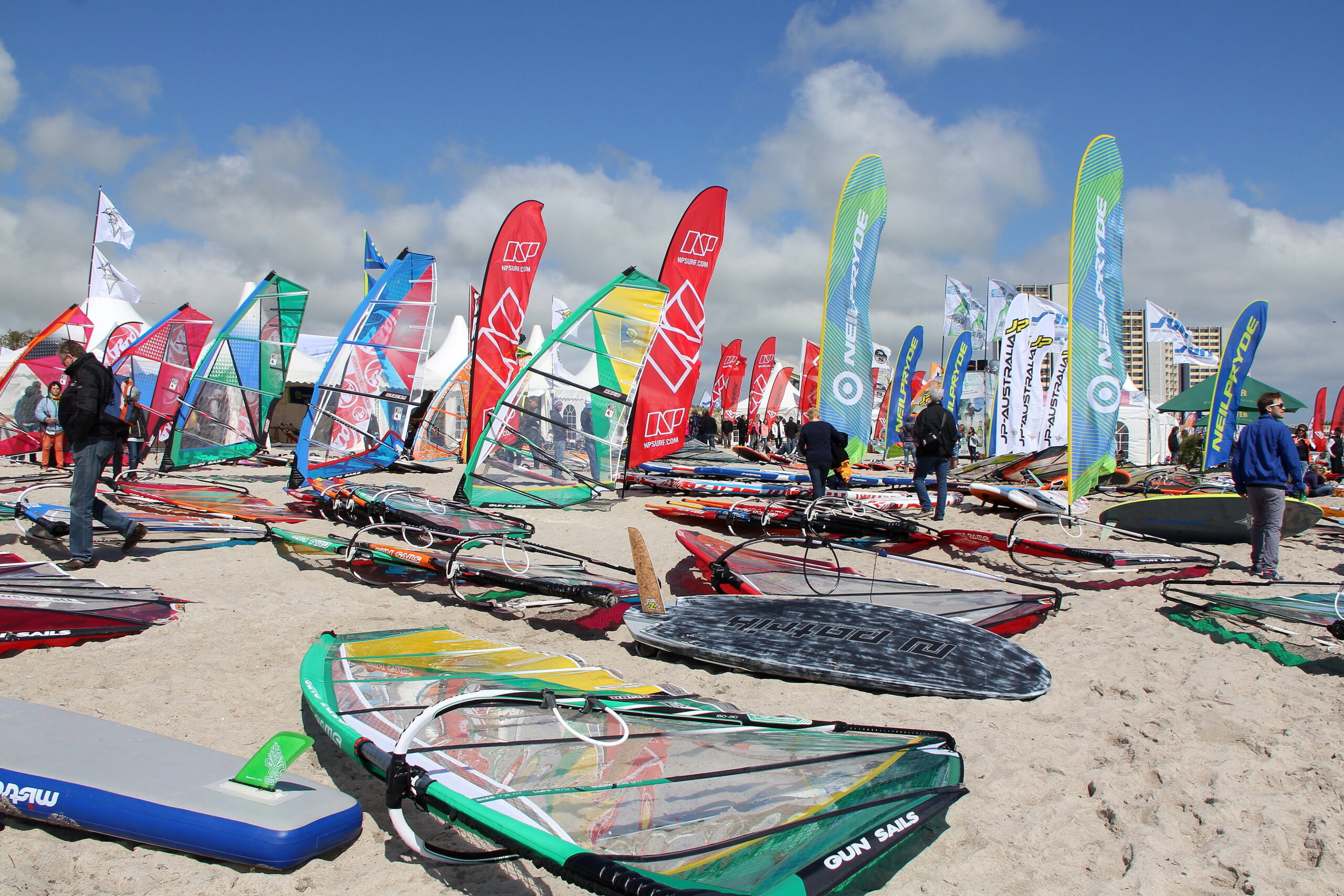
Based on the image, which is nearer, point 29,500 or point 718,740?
point 718,740

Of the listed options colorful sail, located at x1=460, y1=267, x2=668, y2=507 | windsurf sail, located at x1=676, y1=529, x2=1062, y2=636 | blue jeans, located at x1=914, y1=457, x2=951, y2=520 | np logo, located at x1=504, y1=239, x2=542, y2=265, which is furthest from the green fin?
np logo, located at x1=504, y1=239, x2=542, y2=265

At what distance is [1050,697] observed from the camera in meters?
3.57

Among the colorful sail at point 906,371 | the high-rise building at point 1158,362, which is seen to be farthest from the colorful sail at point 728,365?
the high-rise building at point 1158,362

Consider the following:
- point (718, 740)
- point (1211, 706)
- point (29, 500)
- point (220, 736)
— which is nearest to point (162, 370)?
point (29, 500)

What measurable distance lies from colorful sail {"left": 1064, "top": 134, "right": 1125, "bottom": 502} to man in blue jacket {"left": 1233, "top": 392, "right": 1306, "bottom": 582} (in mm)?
1812

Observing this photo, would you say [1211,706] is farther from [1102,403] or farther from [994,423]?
[994,423]

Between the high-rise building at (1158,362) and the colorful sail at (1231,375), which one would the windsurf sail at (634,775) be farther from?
the colorful sail at (1231,375)

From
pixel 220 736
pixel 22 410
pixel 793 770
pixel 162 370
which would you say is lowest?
pixel 220 736

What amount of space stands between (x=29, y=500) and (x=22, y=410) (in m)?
6.30

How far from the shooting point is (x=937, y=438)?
9.05 meters

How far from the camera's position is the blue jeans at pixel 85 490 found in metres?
5.51

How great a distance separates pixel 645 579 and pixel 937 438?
578cm

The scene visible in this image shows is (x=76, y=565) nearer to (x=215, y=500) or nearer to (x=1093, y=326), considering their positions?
(x=215, y=500)

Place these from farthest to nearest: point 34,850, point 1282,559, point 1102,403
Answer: point 1102,403 → point 1282,559 → point 34,850
